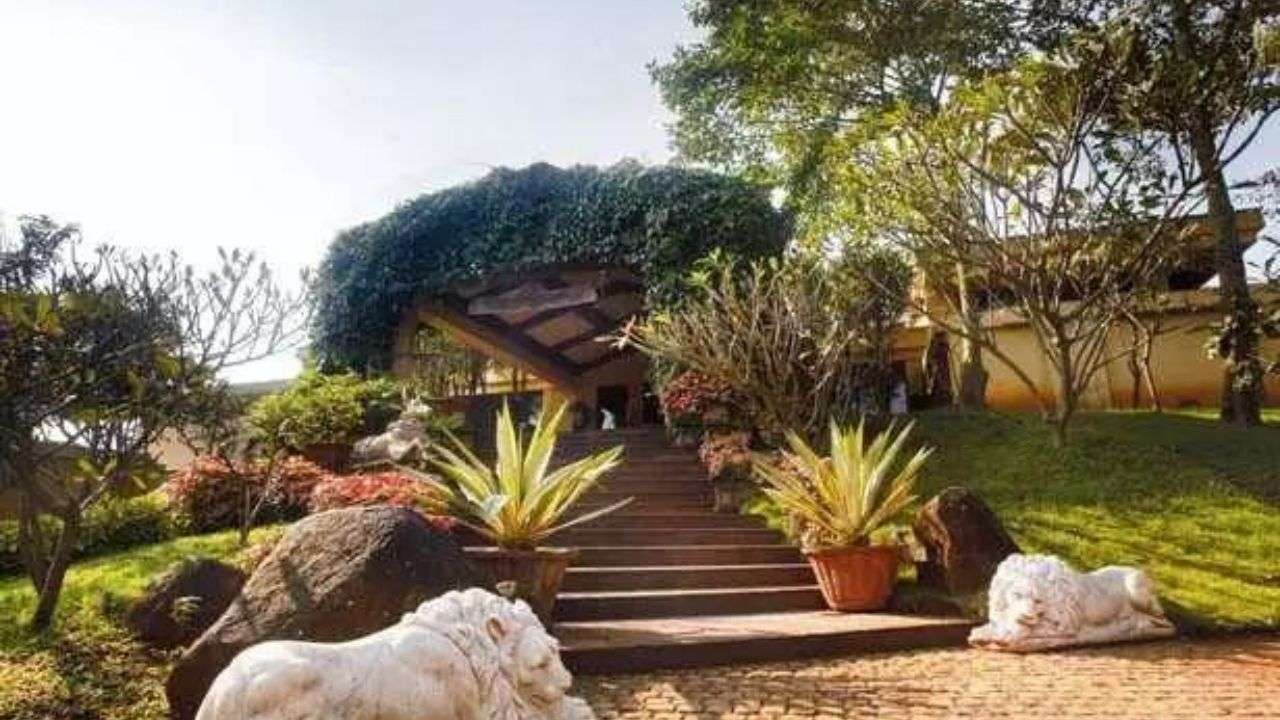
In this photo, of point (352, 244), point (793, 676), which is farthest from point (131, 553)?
point (352, 244)

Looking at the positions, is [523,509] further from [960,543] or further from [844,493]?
[960,543]

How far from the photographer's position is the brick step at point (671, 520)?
809 cm

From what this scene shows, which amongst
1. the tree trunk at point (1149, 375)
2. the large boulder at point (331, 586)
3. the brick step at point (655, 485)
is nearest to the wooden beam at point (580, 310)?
the brick step at point (655, 485)

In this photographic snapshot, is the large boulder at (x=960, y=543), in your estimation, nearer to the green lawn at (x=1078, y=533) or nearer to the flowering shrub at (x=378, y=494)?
the green lawn at (x=1078, y=533)

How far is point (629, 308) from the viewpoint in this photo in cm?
1488

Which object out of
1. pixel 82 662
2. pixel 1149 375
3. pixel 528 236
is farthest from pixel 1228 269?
pixel 82 662

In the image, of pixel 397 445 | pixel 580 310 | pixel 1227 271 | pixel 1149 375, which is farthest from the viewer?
pixel 580 310

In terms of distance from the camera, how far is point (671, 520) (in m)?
8.27

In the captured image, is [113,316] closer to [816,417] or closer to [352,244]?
[816,417]

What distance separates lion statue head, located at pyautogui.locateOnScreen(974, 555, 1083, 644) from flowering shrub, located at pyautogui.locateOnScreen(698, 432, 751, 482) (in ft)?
11.8

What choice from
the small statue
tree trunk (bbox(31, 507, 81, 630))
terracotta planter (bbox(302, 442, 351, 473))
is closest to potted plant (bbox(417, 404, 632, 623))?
tree trunk (bbox(31, 507, 81, 630))

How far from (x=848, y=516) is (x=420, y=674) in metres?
4.85

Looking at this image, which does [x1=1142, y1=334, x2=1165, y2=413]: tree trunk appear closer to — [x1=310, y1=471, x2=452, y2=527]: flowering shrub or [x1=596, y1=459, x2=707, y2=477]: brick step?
[x1=596, y1=459, x2=707, y2=477]: brick step

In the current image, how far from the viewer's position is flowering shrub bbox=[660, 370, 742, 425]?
10727 millimetres
